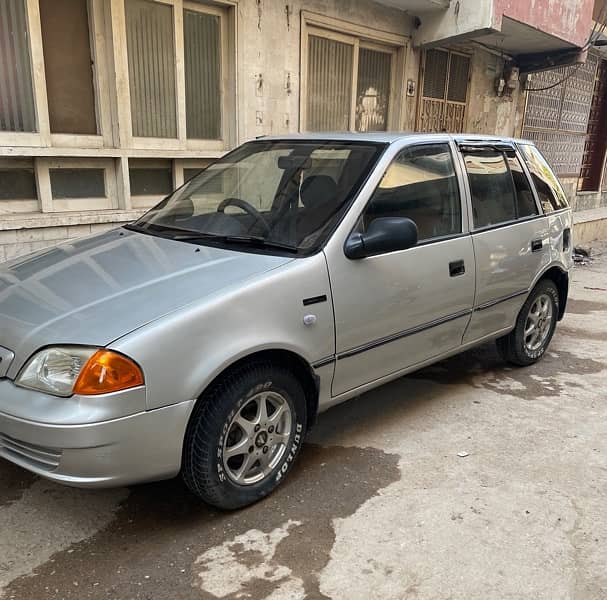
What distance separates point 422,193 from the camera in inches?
137

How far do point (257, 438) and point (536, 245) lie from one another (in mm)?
2741

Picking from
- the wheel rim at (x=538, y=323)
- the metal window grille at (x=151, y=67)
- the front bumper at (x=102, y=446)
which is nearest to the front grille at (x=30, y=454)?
the front bumper at (x=102, y=446)

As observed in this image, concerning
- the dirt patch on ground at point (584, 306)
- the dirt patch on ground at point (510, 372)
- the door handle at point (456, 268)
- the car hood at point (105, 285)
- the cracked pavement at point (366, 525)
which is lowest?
the dirt patch on ground at point (584, 306)

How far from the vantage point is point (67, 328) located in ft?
7.55

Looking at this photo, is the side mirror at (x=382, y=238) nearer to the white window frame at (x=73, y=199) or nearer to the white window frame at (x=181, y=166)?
the white window frame at (x=73, y=199)

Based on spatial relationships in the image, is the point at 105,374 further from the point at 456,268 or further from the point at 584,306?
the point at 584,306

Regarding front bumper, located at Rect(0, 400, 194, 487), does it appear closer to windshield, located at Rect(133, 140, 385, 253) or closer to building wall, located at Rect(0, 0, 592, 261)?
windshield, located at Rect(133, 140, 385, 253)

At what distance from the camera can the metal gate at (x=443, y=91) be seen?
9.03 m

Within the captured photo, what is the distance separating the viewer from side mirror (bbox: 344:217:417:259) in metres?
2.92

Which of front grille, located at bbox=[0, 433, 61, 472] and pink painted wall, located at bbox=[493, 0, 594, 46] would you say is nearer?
front grille, located at bbox=[0, 433, 61, 472]

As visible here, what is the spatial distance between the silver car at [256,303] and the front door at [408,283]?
0.01 metres

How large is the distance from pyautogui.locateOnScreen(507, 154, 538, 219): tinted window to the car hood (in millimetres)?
2278

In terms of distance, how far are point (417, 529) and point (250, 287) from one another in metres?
1.34

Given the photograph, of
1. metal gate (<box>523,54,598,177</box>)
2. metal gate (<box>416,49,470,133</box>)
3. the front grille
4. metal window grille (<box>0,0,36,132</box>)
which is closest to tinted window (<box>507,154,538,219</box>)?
the front grille
